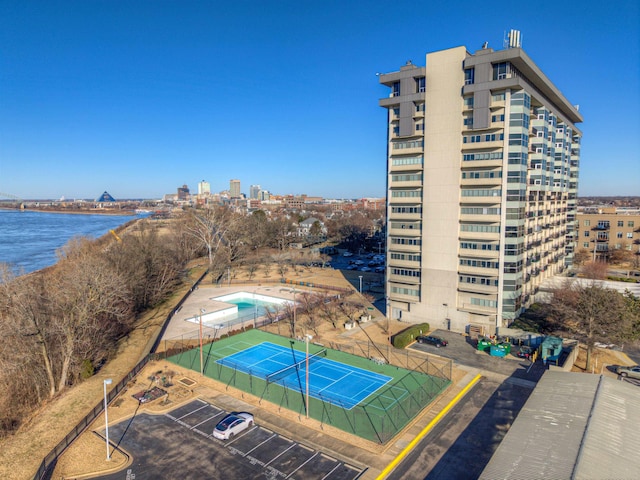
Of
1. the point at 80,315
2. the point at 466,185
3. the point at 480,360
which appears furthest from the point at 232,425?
the point at 466,185

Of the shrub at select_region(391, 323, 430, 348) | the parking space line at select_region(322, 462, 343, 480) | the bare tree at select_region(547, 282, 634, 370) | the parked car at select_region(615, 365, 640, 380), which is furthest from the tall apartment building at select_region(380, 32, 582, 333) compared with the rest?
the parking space line at select_region(322, 462, 343, 480)

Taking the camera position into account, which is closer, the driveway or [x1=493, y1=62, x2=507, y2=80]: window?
the driveway

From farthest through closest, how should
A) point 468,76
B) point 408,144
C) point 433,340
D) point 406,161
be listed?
point 406,161
point 408,144
point 468,76
point 433,340

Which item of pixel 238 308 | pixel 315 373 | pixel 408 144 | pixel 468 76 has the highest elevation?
pixel 468 76

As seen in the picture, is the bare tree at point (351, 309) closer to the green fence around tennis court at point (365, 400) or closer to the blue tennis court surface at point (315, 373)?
the green fence around tennis court at point (365, 400)

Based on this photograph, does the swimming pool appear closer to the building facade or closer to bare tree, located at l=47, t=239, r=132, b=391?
bare tree, located at l=47, t=239, r=132, b=391

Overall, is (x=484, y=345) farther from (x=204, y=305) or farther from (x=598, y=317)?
(x=204, y=305)

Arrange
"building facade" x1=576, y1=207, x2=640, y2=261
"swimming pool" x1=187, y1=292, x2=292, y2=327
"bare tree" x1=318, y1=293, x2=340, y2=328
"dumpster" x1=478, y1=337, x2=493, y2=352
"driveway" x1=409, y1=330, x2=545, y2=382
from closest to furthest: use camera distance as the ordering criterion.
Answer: "driveway" x1=409, y1=330, x2=545, y2=382
"dumpster" x1=478, y1=337, x2=493, y2=352
"bare tree" x1=318, y1=293, x2=340, y2=328
"swimming pool" x1=187, y1=292, x2=292, y2=327
"building facade" x1=576, y1=207, x2=640, y2=261

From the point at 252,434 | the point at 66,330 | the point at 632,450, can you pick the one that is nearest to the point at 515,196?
the point at 632,450
